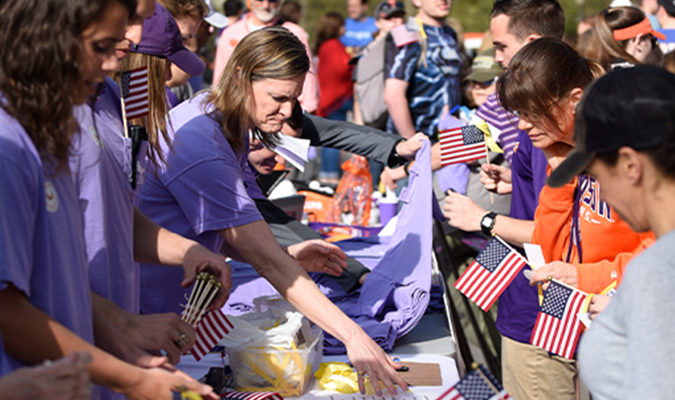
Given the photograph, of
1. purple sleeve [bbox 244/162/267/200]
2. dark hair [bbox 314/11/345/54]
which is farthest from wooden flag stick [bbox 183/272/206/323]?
dark hair [bbox 314/11/345/54]

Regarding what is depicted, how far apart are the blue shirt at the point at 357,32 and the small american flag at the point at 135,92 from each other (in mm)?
8223

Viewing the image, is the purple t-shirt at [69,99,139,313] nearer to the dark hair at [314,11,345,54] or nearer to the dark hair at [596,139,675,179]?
the dark hair at [596,139,675,179]

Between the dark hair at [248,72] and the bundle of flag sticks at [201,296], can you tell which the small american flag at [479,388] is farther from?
the dark hair at [248,72]

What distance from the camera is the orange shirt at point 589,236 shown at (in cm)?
196

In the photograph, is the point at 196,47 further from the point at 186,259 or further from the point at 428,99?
the point at 186,259

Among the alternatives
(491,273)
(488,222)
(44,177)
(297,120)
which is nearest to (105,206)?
(44,177)

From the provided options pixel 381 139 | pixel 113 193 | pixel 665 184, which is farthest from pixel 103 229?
pixel 381 139

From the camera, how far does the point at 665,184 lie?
3.72 feet

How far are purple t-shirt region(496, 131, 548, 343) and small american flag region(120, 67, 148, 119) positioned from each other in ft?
4.79

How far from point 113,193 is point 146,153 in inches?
11.9

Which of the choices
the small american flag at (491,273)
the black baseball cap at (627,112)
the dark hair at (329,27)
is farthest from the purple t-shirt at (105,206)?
the dark hair at (329,27)

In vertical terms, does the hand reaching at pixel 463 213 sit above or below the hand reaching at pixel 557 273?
below

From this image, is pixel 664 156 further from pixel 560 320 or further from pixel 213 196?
pixel 213 196

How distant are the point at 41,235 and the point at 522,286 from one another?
76.2 inches
